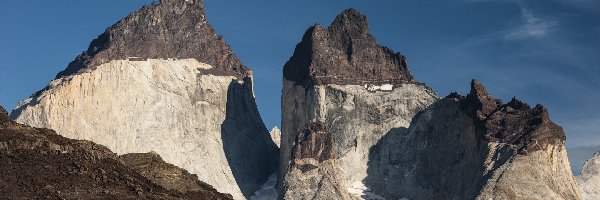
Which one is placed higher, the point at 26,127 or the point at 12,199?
the point at 26,127

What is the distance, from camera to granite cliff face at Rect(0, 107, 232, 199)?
60.7 meters

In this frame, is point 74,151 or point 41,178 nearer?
point 41,178

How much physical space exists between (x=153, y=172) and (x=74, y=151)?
7.59 m

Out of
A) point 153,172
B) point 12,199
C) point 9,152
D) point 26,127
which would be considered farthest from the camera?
point 153,172

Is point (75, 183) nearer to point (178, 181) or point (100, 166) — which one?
point (100, 166)

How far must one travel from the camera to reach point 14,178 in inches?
2397

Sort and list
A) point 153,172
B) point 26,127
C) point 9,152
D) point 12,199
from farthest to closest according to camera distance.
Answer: point 153,172
point 26,127
point 9,152
point 12,199

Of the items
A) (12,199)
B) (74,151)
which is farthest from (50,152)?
(12,199)

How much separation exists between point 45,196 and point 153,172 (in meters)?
13.2

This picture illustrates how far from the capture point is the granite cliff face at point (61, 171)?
199 ft

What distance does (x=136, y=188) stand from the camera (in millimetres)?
63844

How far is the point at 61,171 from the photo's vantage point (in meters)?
63.0

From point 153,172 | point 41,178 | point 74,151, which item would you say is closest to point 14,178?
point 41,178

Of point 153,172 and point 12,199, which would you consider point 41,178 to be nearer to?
point 12,199
